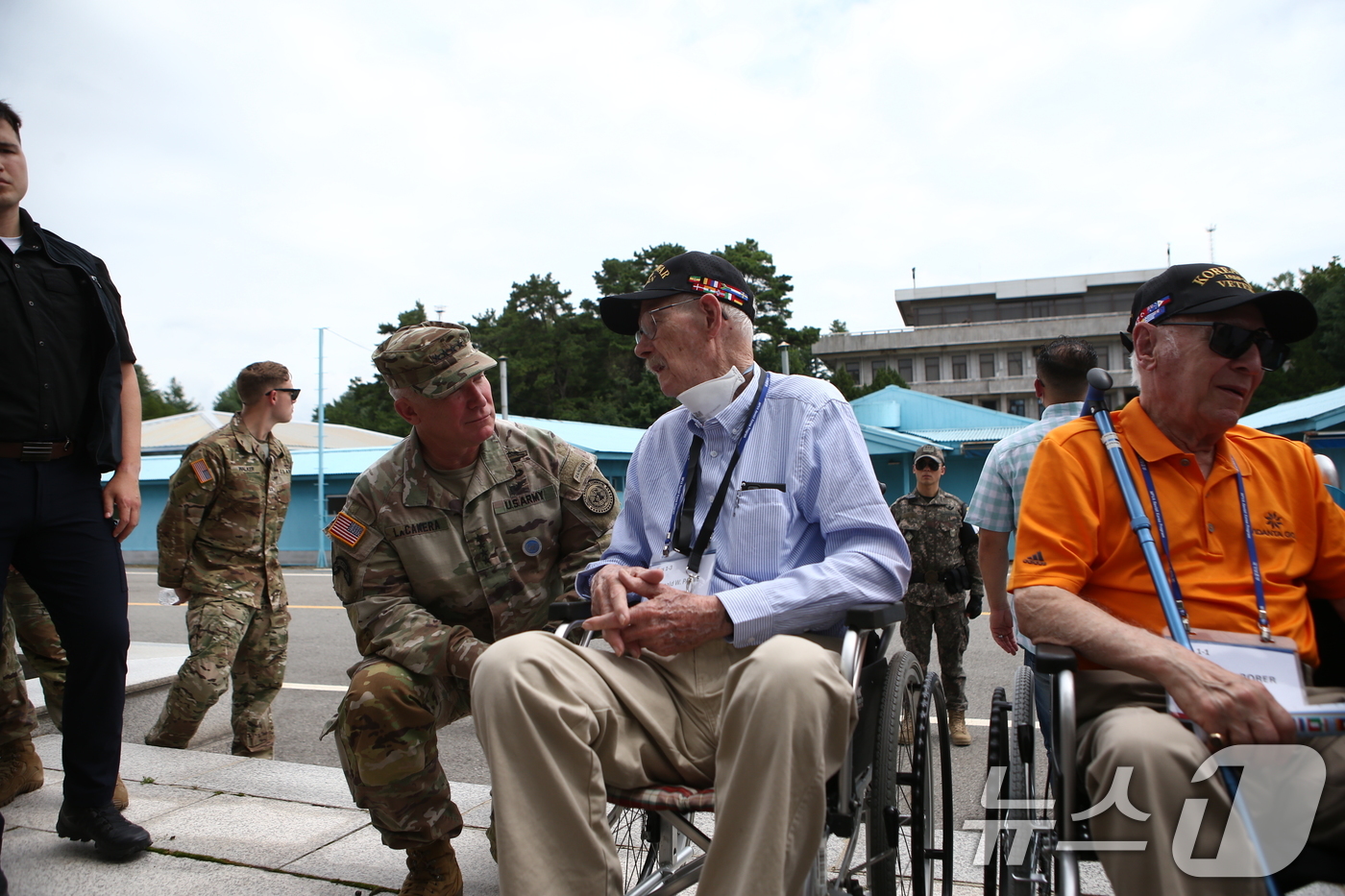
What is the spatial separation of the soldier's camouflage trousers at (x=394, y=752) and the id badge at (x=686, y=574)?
749 mm

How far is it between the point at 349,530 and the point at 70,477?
0.88 m

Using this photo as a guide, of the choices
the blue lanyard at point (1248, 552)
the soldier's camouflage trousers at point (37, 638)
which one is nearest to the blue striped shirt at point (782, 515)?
the blue lanyard at point (1248, 552)

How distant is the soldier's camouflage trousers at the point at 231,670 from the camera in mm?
4379

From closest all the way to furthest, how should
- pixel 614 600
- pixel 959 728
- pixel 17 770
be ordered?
pixel 614 600 < pixel 17 770 < pixel 959 728

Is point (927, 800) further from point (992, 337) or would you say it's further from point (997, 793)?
point (992, 337)

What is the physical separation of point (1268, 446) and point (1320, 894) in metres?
1.23

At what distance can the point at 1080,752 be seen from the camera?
6.12 feet

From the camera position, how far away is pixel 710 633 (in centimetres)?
214

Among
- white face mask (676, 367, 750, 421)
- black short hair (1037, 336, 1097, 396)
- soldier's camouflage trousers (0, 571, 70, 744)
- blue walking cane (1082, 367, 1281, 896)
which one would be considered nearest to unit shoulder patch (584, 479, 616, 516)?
white face mask (676, 367, 750, 421)

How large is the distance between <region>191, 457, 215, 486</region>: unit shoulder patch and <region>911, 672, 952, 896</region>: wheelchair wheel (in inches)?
152

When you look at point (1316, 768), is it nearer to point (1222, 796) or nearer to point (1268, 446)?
point (1222, 796)

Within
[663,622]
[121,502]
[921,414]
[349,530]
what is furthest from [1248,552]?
[921,414]

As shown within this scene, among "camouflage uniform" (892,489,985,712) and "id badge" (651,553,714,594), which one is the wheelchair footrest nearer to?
"id badge" (651,553,714,594)

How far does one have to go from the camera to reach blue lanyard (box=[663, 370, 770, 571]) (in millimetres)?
2369
